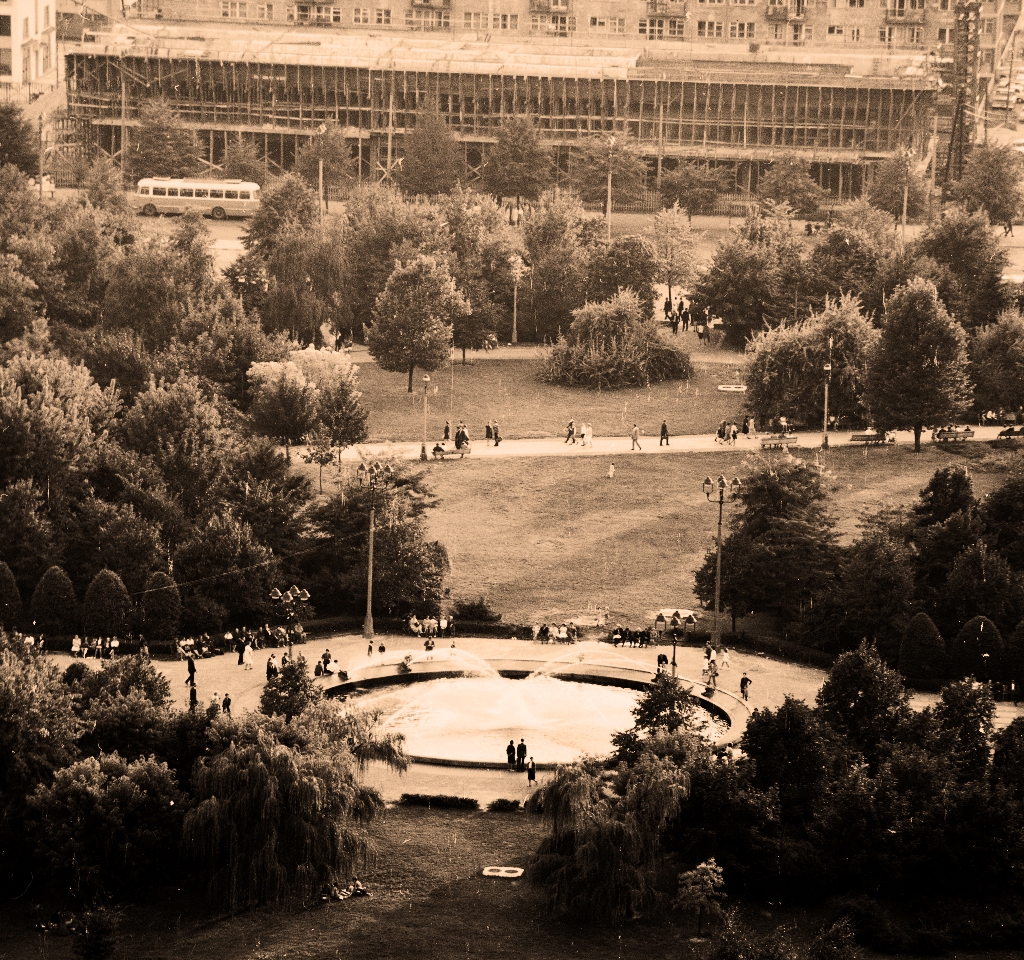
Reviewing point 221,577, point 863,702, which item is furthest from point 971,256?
point 863,702

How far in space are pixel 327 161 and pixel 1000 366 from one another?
65258 millimetres

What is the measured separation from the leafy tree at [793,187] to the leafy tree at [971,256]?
29.0 meters

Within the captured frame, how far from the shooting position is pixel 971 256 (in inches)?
5305

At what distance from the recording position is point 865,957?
6431 centimetres

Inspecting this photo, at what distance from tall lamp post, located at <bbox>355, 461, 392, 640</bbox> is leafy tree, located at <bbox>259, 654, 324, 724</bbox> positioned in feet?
50.8

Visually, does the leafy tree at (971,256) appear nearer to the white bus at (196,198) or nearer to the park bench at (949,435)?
the park bench at (949,435)

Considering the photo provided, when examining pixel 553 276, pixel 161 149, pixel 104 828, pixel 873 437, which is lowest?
pixel 104 828

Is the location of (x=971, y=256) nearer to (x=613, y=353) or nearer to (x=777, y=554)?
(x=613, y=353)

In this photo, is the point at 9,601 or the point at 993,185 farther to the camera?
the point at 993,185

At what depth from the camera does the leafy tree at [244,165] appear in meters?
171

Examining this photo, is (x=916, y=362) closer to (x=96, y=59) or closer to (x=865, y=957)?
(x=865, y=957)

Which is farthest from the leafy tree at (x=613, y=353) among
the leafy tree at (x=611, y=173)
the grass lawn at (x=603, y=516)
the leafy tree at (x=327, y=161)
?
the leafy tree at (x=327, y=161)

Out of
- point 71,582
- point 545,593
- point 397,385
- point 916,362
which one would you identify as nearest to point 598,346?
point 397,385

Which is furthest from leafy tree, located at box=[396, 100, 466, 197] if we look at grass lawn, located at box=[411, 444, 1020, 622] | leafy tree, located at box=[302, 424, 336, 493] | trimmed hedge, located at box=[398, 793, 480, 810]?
trimmed hedge, located at box=[398, 793, 480, 810]
